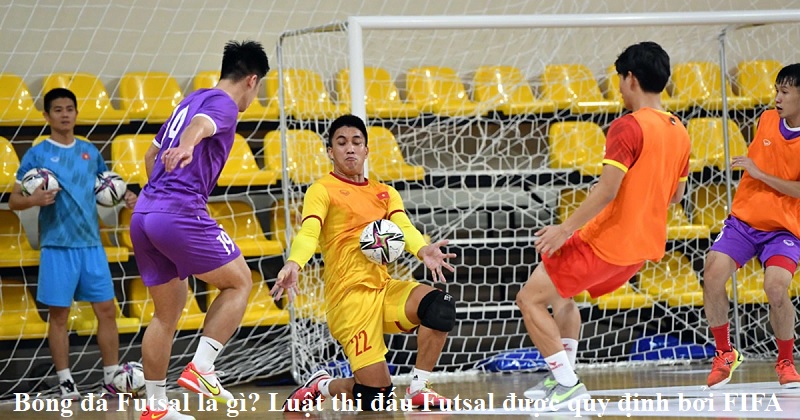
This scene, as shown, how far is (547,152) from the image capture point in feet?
28.2

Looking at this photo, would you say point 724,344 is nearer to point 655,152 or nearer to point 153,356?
point 655,152

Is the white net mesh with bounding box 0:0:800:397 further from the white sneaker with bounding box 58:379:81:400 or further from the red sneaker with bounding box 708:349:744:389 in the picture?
the red sneaker with bounding box 708:349:744:389

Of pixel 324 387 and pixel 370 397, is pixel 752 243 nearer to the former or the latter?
pixel 370 397

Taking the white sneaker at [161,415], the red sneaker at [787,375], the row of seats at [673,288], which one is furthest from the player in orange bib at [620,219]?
the row of seats at [673,288]

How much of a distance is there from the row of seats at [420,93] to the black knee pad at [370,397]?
289 centimetres

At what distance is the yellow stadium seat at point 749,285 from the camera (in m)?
Result: 7.64

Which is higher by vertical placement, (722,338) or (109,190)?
(109,190)

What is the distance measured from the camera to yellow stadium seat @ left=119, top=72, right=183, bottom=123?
7633 millimetres

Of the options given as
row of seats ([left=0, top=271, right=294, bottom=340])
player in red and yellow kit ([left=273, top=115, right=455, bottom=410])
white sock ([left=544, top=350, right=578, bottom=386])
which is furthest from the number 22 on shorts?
row of seats ([left=0, top=271, right=294, bottom=340])

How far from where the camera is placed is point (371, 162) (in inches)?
296

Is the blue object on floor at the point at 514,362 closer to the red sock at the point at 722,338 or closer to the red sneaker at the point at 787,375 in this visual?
the red sock at the point at 722,338

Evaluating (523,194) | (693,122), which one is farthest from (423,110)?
(693,122)

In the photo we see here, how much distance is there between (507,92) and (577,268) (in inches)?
153

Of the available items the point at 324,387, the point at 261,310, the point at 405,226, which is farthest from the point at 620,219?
the point at 261,310
